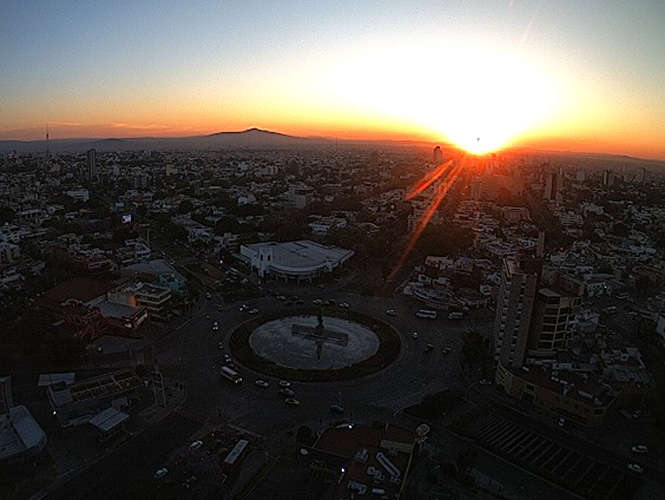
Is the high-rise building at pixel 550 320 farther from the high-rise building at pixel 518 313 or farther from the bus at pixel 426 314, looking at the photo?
the bus at pixel 426 314

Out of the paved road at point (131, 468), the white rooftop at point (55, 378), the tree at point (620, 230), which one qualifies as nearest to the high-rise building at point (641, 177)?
the tree at point (620, 230)

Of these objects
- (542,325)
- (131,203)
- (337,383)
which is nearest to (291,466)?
(337,383)

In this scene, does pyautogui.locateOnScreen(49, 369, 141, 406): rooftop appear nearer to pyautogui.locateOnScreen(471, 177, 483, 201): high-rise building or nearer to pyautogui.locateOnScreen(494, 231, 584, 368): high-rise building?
pyautogui.locateOnScreen(494, 231, 584, 368): high-rise building

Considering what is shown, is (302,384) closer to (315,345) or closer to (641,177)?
(315,345)

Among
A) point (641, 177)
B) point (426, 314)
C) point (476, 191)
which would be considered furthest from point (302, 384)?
point (641, 177)

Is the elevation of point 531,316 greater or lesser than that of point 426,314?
greater

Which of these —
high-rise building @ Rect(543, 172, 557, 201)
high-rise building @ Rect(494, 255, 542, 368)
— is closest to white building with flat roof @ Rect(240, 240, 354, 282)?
high-rise building @ Rect(494, 255, 542, 368)
